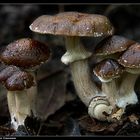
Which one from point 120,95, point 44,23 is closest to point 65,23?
point 44,23

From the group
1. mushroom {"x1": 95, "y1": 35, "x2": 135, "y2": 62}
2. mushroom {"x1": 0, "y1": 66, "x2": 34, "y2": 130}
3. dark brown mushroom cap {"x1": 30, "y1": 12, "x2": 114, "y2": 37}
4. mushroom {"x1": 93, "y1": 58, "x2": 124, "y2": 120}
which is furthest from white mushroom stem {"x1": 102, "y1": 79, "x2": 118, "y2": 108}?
mushroom {"x1": 0, "y1": 66, "x2": 34, "y2": 130}

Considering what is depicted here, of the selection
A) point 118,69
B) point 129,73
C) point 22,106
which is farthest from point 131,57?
point 22,106

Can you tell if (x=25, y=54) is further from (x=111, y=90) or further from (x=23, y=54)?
(x=111, y=90)

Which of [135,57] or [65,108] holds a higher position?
[135,57]

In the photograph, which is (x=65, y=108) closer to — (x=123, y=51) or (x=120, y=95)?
(x=120, y=95)

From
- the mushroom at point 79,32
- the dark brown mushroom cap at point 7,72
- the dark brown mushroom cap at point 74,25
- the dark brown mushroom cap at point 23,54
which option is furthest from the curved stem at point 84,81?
the dark brown mushroom cap at point 7,72

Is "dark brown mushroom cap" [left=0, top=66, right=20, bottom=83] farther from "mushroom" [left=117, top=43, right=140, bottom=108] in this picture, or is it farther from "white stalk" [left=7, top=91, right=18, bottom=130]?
"mushroom" [left=117, top=43, right=140, bottom=108]
